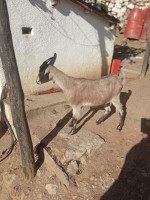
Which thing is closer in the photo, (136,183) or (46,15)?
(136,183)

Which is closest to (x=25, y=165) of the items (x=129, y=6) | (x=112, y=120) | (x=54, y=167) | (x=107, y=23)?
(x=54, y=167)

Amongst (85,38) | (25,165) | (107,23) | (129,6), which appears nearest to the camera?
(25,165)

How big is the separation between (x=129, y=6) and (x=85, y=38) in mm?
8969

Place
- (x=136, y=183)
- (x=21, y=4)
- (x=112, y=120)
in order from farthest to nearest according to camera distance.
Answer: (x=112, y=120), (x=21, y=4), (x=136, y=183)

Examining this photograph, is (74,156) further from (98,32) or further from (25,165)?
(98,32)

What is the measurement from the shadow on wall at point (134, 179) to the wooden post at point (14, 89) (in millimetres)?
1653

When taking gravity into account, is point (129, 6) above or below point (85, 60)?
above

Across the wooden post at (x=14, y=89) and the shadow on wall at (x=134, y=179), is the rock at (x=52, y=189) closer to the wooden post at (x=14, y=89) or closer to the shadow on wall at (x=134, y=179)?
the wooden post at (x=14, y=89)

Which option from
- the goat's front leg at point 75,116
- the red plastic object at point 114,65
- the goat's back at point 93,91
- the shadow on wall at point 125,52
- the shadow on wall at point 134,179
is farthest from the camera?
the shadow on wall at point 125,52

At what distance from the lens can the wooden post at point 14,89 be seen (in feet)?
8.95

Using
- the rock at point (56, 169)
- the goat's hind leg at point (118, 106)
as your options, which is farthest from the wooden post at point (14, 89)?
the goat's hind leg at point (118, 106)

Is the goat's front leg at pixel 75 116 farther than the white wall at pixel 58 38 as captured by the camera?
No

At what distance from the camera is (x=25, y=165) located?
3988 millimetres

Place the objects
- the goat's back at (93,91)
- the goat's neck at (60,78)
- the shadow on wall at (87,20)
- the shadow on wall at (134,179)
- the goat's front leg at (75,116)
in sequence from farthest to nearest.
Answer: the shadow on wall at (87,20) < the goat's front leg at (75,116) < the goat's back at (93,91) < the goat's neck at (60,78) < the shadow on wall at (134,179)
